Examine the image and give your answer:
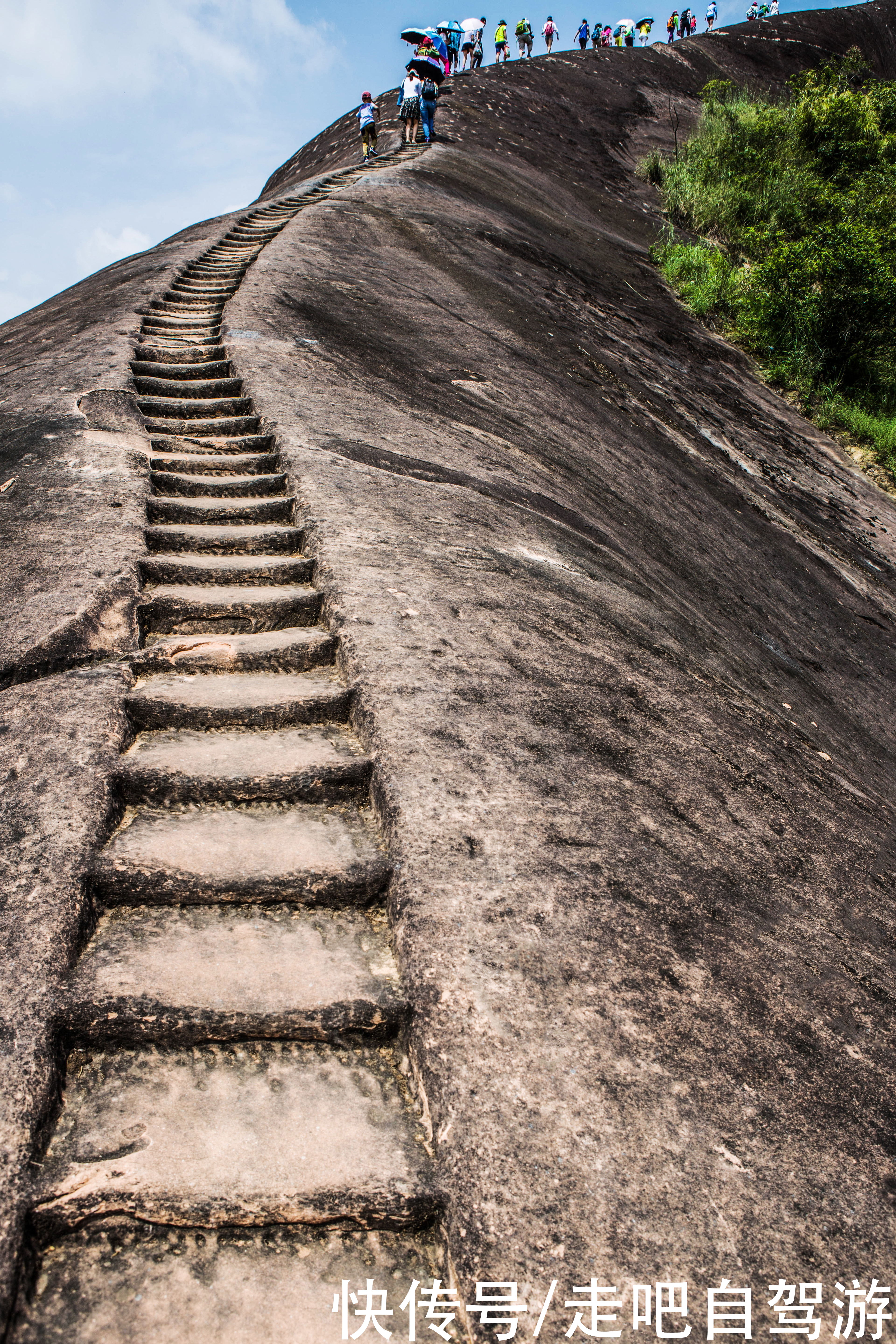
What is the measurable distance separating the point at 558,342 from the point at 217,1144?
7940 millimetres

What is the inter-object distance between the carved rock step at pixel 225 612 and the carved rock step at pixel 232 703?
0.34 m

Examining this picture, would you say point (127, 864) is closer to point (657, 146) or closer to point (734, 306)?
point (734, 306)

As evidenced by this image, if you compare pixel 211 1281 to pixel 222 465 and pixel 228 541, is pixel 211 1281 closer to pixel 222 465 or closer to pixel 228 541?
pixel 228 541

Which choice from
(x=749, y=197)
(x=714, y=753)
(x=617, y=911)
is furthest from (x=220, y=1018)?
(x=749, y=197)

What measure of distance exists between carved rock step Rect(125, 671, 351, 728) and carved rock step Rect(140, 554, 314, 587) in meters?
0.63

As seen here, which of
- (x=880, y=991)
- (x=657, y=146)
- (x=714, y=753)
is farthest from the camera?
(x=657, y=146)

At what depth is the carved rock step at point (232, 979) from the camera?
1.74 meters

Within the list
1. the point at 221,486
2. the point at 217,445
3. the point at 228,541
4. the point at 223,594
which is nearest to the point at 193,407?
the point at 217,445

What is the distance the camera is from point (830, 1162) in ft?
5.57

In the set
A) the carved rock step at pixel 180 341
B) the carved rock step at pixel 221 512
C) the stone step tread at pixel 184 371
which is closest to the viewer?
the carved rock step at pixel 221 512

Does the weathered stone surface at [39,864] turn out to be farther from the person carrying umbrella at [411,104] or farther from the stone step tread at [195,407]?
the person carrying umbrella at [411,104]

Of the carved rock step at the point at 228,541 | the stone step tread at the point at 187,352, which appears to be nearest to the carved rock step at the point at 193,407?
the stone step tread at the point at 187,352

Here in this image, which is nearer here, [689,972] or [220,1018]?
[220,1018]

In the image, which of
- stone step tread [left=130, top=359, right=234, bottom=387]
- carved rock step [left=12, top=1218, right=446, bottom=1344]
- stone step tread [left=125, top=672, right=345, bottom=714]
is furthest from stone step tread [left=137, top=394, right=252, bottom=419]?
carved rock step [left=12, top=1218, right=446, bottom=1344]
